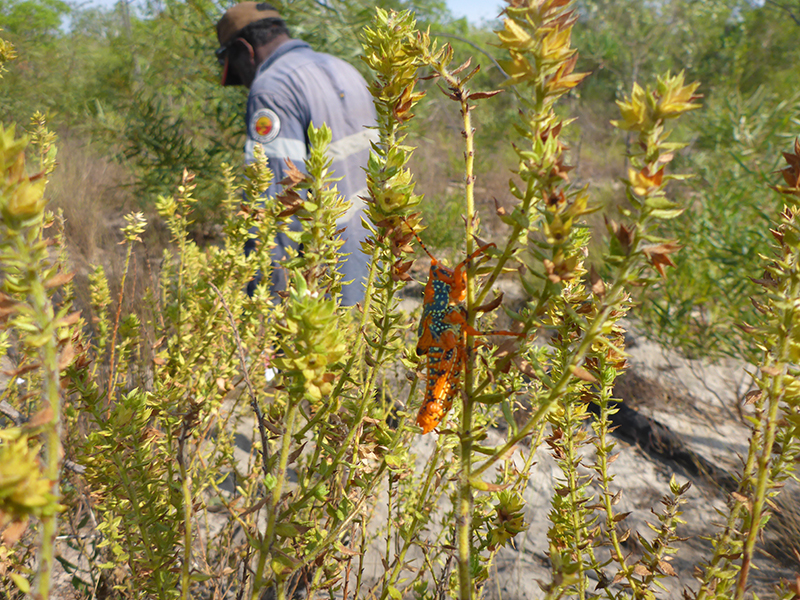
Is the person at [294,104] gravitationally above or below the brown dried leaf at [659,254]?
above

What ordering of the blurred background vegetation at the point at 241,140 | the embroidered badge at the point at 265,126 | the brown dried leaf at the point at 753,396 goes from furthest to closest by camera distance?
the blurred background vegetation at the point at 241,140 → the embroidered badge at the point at 265,126 → the brown dried leaf at the point at 753,396

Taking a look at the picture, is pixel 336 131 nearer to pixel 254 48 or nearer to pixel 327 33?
pixel 254 48

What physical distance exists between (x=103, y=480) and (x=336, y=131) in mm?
2894

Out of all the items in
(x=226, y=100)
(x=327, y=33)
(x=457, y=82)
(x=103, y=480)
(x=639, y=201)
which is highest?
(x=327, y=33)

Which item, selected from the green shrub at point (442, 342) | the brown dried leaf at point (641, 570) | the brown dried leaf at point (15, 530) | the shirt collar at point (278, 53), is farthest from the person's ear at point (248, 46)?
the brown dried leaf at point (641, 570)

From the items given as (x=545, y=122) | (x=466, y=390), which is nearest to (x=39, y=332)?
(x=466, y=390)

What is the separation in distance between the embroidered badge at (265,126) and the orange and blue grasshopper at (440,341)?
2.56 metres

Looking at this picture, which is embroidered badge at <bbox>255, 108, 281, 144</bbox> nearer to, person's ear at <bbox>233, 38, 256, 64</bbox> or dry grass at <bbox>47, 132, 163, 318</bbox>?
person's ear at <bbox>233, 38, 256, 64</bbox>

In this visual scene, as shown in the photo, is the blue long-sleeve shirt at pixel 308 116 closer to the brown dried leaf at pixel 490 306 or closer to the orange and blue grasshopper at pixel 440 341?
the orange and blue grasshopper at pixel 440 341

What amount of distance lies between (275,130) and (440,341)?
2719 millimetres

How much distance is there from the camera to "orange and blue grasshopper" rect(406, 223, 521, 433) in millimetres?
689

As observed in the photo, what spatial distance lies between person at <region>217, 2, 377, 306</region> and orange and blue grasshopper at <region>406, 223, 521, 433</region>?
7.19 feet

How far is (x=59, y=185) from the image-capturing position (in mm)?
5859

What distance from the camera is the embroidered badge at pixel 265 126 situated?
9.80ft
